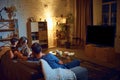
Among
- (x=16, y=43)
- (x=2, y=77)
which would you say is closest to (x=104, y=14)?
(x=16, y=43)

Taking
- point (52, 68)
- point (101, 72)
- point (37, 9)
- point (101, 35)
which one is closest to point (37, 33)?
point (37, 9)

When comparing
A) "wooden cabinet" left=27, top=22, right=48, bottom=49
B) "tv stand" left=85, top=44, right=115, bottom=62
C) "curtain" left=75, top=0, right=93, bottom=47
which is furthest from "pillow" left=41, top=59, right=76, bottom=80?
"curtain" left=75, top=0, right=93, bottom=47

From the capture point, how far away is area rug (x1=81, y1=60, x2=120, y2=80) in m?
3.81

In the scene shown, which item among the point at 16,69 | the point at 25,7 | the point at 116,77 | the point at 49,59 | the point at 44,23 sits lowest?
the point at 116,77

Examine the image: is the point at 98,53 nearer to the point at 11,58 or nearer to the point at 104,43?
the point at 104,43

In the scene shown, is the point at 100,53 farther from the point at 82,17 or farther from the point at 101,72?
the point at 82,17

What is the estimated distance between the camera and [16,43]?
3824 millimetres

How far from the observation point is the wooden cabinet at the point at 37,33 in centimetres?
741

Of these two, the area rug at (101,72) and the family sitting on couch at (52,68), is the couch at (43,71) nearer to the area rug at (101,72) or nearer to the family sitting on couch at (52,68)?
the family sitting on couch at (52,68)

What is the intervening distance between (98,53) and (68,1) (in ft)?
13.9

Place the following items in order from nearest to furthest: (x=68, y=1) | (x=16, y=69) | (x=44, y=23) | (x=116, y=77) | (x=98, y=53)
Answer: (x=16, y=69) < (x=116, y=77) < (x=98, y=53) < (x=44, y=23) < (x=68, y=1)

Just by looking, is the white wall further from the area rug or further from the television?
the area rug

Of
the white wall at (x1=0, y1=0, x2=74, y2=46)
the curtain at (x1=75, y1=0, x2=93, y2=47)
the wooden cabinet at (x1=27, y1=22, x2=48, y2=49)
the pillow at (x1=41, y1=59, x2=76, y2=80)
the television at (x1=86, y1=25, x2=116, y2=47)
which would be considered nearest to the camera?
the pillow at (x1=41, y1=59, x2=76, y2=80)

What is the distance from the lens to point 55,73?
2.49 m
